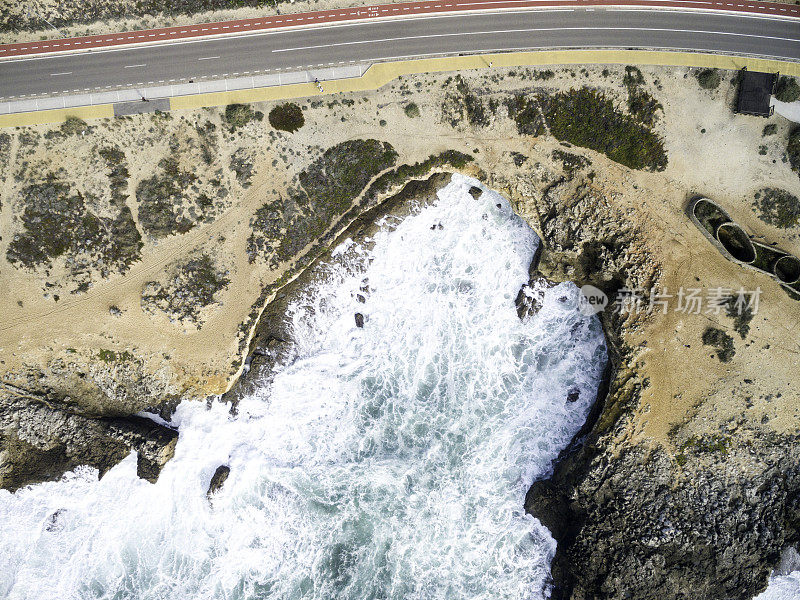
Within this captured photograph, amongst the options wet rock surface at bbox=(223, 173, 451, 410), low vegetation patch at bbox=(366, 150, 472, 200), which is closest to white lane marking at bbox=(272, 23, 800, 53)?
low vegetation patch at bbox=(366, 150, 472, 200)

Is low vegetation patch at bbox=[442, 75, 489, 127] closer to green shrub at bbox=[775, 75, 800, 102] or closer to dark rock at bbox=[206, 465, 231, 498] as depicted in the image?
green shrub at bbox=[775, 75, 800, 102]

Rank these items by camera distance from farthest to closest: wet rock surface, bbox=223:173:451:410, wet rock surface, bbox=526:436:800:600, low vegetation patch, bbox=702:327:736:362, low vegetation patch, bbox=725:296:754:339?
wet rock surface, bbox=223:173:451:410
low vegetation patch, bbox=725:296:754:339
low vegetation patch, bbox=702:327:736:362
wet rock surface, bbox=526:436:800:600

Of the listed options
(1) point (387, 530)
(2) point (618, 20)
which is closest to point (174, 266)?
(1) point (387, 530)

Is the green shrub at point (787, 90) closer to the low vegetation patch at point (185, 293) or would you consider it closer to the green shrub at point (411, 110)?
the green shrub at point (411, 110)

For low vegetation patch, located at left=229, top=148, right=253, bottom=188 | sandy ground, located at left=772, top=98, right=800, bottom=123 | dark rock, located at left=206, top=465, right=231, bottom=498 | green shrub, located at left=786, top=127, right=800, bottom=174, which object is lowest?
dark rock, located at left=206, top=465, right=231, bottom=498

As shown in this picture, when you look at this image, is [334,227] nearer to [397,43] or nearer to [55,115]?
[397,43]

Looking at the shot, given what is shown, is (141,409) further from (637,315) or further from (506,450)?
(637,315)
